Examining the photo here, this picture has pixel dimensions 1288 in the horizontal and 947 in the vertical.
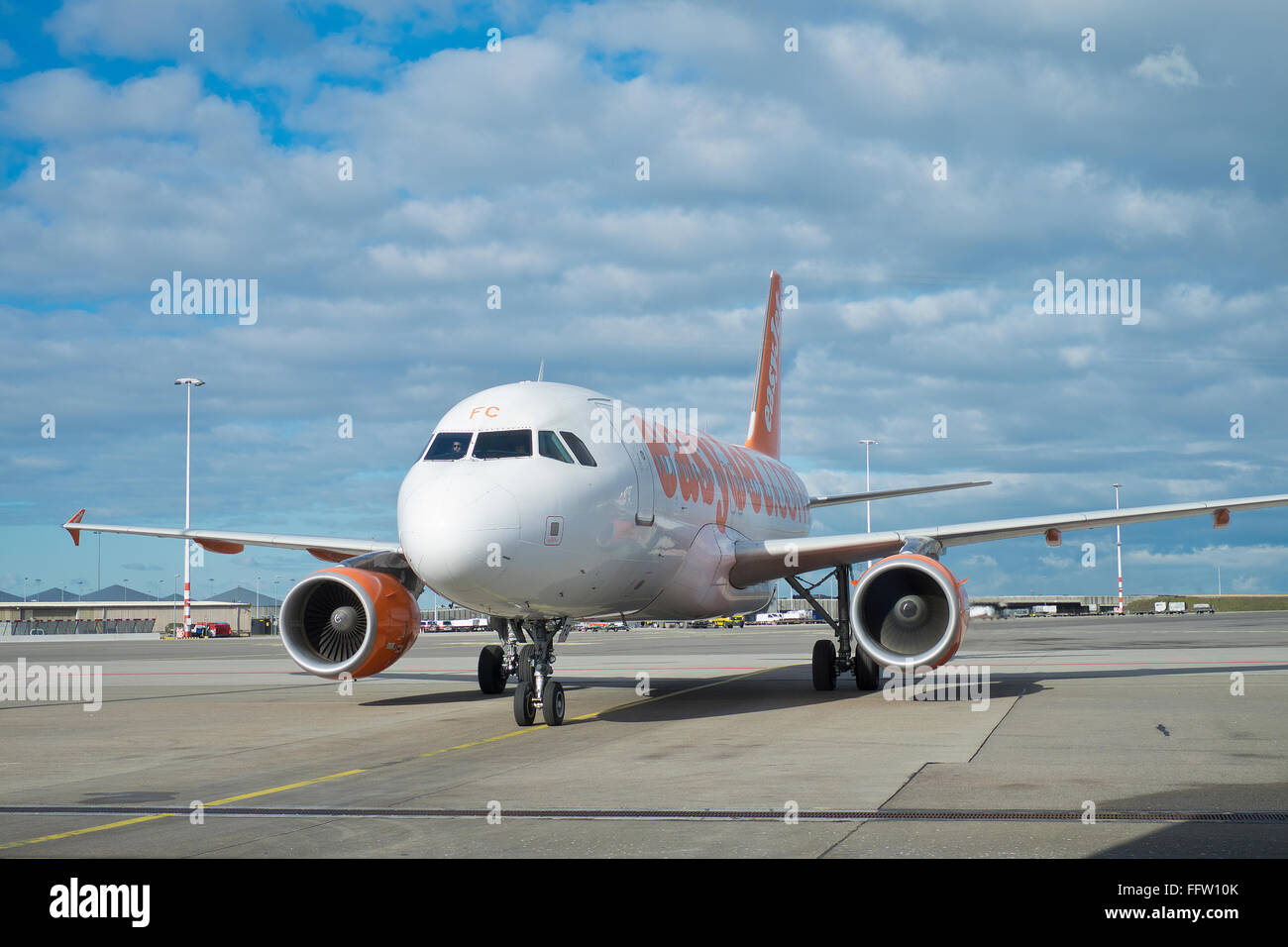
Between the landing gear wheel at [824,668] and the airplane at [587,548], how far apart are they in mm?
27

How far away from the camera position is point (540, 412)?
13.6 meters

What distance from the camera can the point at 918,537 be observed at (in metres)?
17.5

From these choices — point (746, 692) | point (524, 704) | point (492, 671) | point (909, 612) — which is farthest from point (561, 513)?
point (746, 692)

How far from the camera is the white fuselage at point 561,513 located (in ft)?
39.6

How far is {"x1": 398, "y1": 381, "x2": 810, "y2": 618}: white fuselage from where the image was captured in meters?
12.1

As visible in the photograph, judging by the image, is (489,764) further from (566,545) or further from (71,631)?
(71,631)

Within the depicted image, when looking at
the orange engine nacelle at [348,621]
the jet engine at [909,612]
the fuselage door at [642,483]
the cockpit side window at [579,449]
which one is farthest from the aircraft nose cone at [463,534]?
the jet engine at [909,612]

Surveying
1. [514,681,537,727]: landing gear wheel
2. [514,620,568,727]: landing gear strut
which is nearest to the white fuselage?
[514,620,568,727]: landing gear strut

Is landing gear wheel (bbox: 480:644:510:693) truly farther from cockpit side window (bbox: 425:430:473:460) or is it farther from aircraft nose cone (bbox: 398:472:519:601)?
aircraft nose cone (bbox: 398:472:519:601)

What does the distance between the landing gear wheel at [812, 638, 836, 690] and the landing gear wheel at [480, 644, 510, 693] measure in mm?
4895

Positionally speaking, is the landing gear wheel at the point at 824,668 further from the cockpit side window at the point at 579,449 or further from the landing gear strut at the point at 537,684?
the cockpit side window at the point at 579,449

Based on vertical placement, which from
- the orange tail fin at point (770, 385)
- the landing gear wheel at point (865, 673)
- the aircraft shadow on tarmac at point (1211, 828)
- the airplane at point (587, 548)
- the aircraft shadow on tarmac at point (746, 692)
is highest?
the orange tail fin at point (770, 385)

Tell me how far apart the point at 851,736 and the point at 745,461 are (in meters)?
9.23
